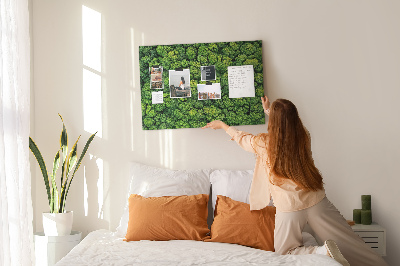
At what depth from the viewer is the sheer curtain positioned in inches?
136

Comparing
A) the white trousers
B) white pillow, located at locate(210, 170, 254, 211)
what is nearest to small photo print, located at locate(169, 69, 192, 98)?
white pillow, located at locate(210, 170, 254, 211)

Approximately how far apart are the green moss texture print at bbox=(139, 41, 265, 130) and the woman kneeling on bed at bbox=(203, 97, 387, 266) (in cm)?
87

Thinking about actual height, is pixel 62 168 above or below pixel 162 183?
above

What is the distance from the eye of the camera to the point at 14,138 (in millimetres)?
3619

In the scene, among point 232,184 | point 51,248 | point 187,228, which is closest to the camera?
point 187,228

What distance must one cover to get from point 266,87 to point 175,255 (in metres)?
1.79

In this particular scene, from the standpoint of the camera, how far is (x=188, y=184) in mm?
4152

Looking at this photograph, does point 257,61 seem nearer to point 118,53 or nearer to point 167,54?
point 167,54

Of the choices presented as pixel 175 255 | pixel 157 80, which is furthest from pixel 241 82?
pixel 175 255

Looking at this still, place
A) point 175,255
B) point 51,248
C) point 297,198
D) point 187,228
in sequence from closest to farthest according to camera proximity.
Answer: point 175,255
point 297,198
point 187,228
point 51,248

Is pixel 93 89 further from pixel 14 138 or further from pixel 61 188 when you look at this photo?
pixel 14 138

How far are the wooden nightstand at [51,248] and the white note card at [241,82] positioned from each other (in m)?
1.75

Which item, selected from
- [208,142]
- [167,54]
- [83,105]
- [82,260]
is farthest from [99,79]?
[82,260]

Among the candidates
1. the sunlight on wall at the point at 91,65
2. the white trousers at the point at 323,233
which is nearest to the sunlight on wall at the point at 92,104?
the sunlight on wall at the point at 91,65
